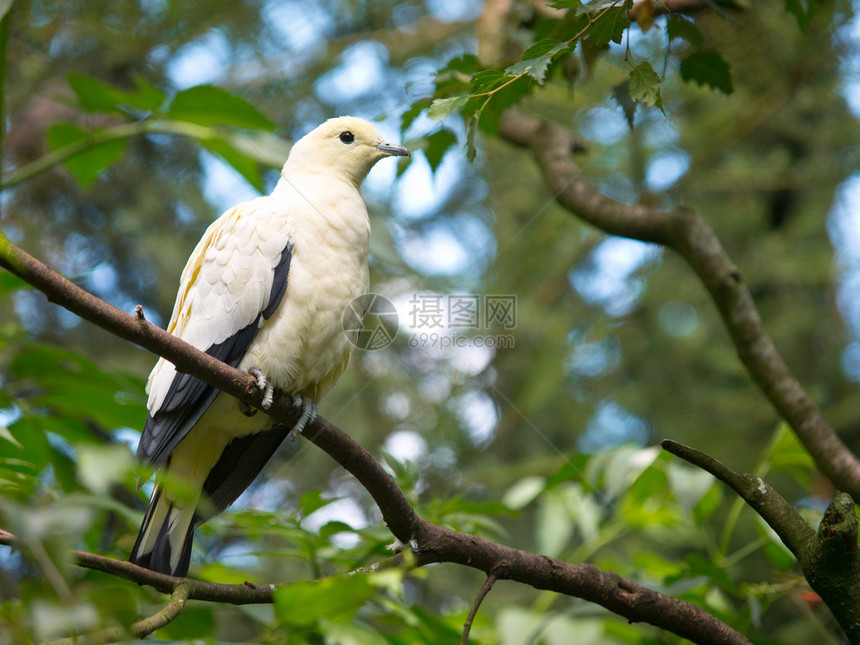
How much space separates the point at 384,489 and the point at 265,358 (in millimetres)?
804

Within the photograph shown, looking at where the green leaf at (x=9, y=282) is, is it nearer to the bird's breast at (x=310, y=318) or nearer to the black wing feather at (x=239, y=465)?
the bird's breast at (x=310, y=318)

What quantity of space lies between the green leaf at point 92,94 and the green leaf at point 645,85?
2.13m

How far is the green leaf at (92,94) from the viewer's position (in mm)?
2975

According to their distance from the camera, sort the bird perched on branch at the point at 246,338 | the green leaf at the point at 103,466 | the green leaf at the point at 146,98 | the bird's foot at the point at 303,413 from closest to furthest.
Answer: the green leaf at the point at 103,466
the bird's foot at the point at 303,413
the bird perched on branch at the point at 246,338
the green leaf at the point at 146,98

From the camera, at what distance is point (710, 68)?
2330mm

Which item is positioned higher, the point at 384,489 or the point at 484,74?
the point at 484,74

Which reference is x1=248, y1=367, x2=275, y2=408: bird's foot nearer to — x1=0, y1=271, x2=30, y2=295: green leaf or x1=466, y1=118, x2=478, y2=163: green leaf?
x1=0, y1=271, x2=30, y2=295: green leaf

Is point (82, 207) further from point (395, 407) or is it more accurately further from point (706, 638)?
point (706, 638)

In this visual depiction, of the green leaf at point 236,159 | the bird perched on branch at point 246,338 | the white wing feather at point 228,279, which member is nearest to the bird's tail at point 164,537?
the bird perched on branch at point 246,338

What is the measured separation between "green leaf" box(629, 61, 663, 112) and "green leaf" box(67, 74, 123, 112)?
2.13 metres

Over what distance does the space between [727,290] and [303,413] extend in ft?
5.29

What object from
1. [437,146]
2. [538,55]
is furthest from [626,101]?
[437,146]

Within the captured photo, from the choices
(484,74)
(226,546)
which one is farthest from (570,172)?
(226,546)

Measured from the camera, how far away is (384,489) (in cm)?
209
